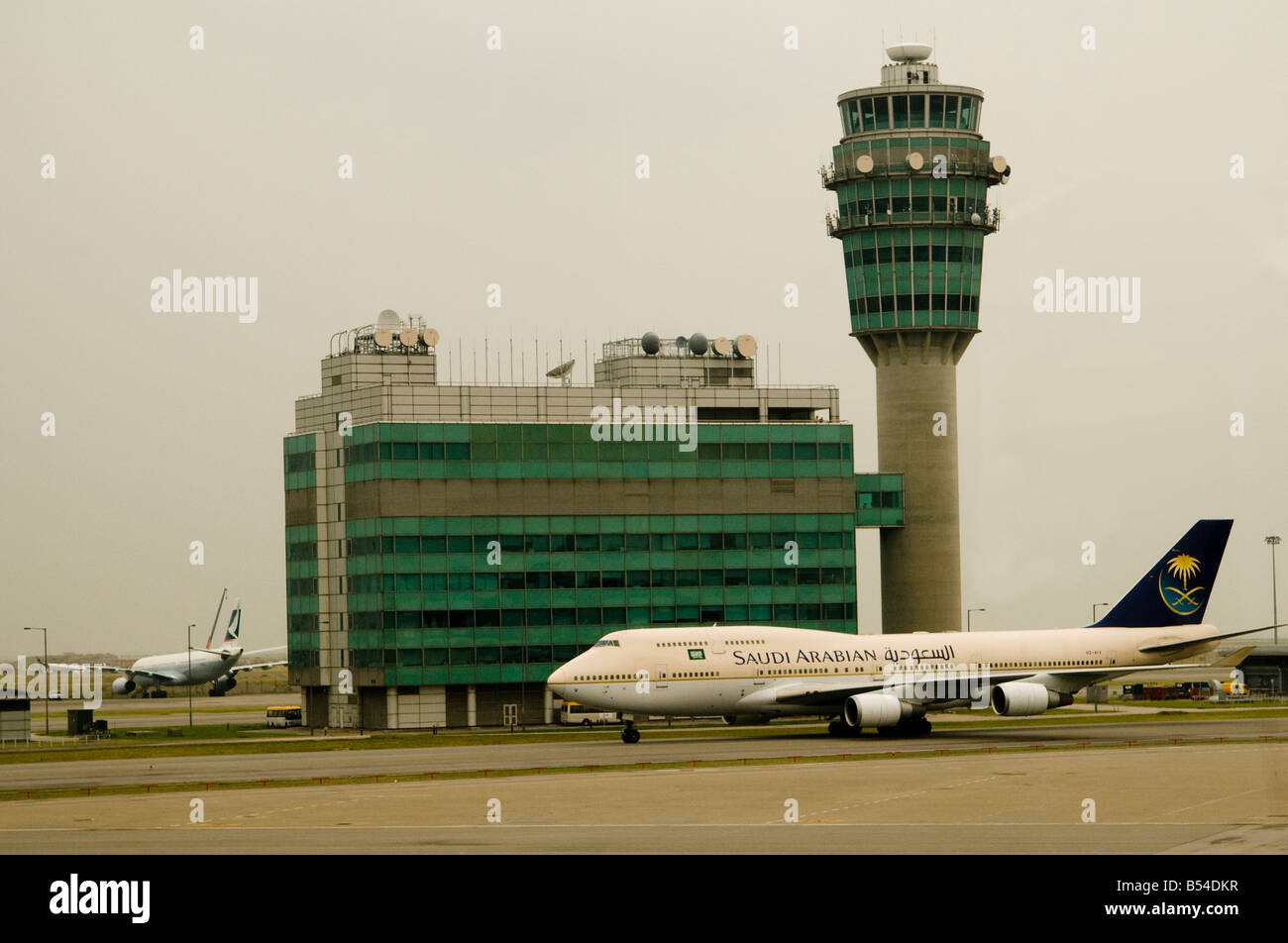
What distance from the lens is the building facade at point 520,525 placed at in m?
108

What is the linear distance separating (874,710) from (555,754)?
1632cm

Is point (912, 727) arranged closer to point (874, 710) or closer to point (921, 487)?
point (874, 710)

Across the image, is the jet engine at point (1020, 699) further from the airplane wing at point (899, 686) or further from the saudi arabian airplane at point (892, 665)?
the airplane wing at point (899, 686)

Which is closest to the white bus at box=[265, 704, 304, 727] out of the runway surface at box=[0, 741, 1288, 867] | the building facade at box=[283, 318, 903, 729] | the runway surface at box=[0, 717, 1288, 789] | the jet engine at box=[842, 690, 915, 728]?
the building facade at box=[283, 318, 903, 729]

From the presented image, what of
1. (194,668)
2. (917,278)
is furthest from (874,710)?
(194,668)

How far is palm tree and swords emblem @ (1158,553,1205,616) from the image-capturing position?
86.5 m

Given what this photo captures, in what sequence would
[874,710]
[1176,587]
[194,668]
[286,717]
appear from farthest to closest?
1. [194,668]
2. [286,717]
3. [1176,587]
4. [874,710]

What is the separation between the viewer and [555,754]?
69.9 metres

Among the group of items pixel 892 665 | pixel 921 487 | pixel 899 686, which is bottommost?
pixel 899 686

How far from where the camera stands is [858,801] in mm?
44062

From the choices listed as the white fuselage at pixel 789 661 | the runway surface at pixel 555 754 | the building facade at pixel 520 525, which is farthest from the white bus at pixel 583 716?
the white fuselage at pixel 789 661
